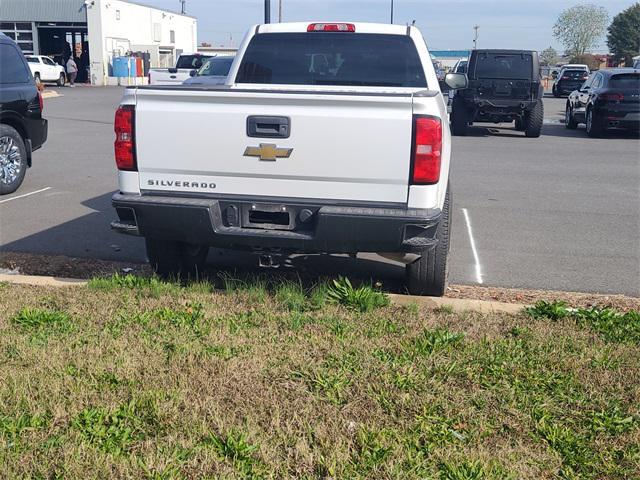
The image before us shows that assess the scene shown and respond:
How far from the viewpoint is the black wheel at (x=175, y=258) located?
5.95 meters

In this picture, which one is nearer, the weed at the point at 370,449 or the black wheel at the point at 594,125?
the weed at the point at 370,449

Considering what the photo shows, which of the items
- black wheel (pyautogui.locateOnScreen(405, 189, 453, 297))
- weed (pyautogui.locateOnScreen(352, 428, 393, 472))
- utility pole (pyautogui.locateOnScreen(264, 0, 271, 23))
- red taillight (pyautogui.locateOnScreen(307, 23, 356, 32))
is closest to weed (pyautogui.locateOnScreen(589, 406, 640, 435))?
weed (pyautogui.locateOnScreen(352, 428, 393, 472))

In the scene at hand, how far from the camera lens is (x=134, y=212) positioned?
5.28 m

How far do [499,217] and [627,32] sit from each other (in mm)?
94344

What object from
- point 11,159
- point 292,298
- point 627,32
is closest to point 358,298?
point 292,298

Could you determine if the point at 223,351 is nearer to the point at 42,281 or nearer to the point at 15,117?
the point at 42,281

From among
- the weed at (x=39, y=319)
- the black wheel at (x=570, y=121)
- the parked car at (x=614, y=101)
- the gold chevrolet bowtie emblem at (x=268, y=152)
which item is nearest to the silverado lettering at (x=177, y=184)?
the gold chevrolet bowtie emblem at (x=268, y=152)

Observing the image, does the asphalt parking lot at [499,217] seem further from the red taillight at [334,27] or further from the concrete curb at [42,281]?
the red taillight at [334,27]

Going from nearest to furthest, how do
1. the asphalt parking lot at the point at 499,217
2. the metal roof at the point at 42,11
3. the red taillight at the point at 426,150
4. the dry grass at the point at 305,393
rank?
the dry grass at the point at 305,393 < the red taillight at the point at 426,150 < the asphalt parking lot at the point at 499,217 < the metal roof at the point at 42,11

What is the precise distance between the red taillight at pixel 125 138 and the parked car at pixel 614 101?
15.3 meters

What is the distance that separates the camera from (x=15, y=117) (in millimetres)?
10078

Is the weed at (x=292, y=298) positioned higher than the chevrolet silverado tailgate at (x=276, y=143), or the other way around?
the chevrolet silverado tailgate at (x=276, y=143)

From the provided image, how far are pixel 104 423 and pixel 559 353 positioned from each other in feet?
8.45

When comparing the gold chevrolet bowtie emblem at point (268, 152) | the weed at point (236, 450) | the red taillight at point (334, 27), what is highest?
the red taillight at point (334, 27)
